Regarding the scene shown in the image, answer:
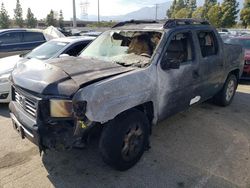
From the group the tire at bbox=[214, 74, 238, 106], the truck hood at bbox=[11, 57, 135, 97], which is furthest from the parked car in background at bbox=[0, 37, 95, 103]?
the tire at bbox=[214, 74, 238, 106]

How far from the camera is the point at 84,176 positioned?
10.8 feet

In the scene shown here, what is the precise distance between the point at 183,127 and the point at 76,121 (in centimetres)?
254

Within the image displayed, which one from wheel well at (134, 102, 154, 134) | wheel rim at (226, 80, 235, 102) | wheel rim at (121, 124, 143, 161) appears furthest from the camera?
wheel rim at (226, 80, 235, 102)

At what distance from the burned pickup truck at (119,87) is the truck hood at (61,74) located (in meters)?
0.01

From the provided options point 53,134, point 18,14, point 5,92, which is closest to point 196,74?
point 53,134

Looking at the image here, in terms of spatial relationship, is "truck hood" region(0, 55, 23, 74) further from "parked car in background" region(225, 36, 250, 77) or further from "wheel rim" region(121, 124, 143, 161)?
"parked car in background" region(225, 36, 250, 77)

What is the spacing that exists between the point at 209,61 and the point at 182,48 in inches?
28.5

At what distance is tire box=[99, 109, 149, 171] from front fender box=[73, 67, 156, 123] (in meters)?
0.15

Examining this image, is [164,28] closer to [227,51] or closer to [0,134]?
[227,51]

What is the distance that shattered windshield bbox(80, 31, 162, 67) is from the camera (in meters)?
3.85

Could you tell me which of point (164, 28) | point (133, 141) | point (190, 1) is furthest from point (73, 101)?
point (190, 1)

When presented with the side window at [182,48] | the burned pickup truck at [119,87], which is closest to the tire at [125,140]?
the burned pickup truck at [119,87]

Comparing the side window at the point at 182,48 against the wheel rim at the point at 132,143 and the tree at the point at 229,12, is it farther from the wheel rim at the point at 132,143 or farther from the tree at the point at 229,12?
the tree at the point at 229,12

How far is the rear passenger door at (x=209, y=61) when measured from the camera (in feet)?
15.0
